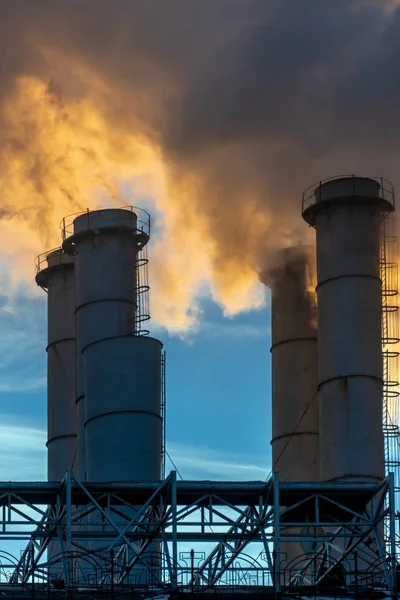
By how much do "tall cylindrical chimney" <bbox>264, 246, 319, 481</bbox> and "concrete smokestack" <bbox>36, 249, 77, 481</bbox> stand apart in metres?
9.17

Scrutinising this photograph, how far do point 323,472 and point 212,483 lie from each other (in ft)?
20.6

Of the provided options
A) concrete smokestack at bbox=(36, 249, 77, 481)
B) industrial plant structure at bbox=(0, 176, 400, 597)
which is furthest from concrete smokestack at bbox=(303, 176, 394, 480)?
concrete smokestack at bbox=(36, 249, 77, 481)

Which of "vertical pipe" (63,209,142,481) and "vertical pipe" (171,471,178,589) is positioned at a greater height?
"vertical pipe" (63,209,142,481)

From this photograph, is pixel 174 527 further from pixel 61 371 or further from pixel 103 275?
pixel 61 371

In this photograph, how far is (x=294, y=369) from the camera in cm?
6275

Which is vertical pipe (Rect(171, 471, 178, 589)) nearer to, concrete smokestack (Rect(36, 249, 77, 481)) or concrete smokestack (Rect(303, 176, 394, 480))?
concrete smokestack (Rect(303, 176, 394, 480))

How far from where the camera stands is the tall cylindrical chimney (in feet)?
204

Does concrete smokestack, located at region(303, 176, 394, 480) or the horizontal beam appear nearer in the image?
the horizontal beam

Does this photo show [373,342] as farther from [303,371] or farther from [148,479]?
[148,479]

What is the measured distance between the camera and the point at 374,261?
5975 cm

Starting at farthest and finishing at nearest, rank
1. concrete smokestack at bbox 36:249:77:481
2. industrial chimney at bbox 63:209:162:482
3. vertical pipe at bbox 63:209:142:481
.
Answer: concrete smokestack at bbox 36:249:77:481 < vertical pipe at bbox 63:209:142:481 < industrial chimney at bbox 63:209:162:482

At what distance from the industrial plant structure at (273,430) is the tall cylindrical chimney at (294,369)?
0.17 feet

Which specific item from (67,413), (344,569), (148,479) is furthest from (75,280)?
(344,569)

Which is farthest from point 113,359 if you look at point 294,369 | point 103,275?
point 294,369
